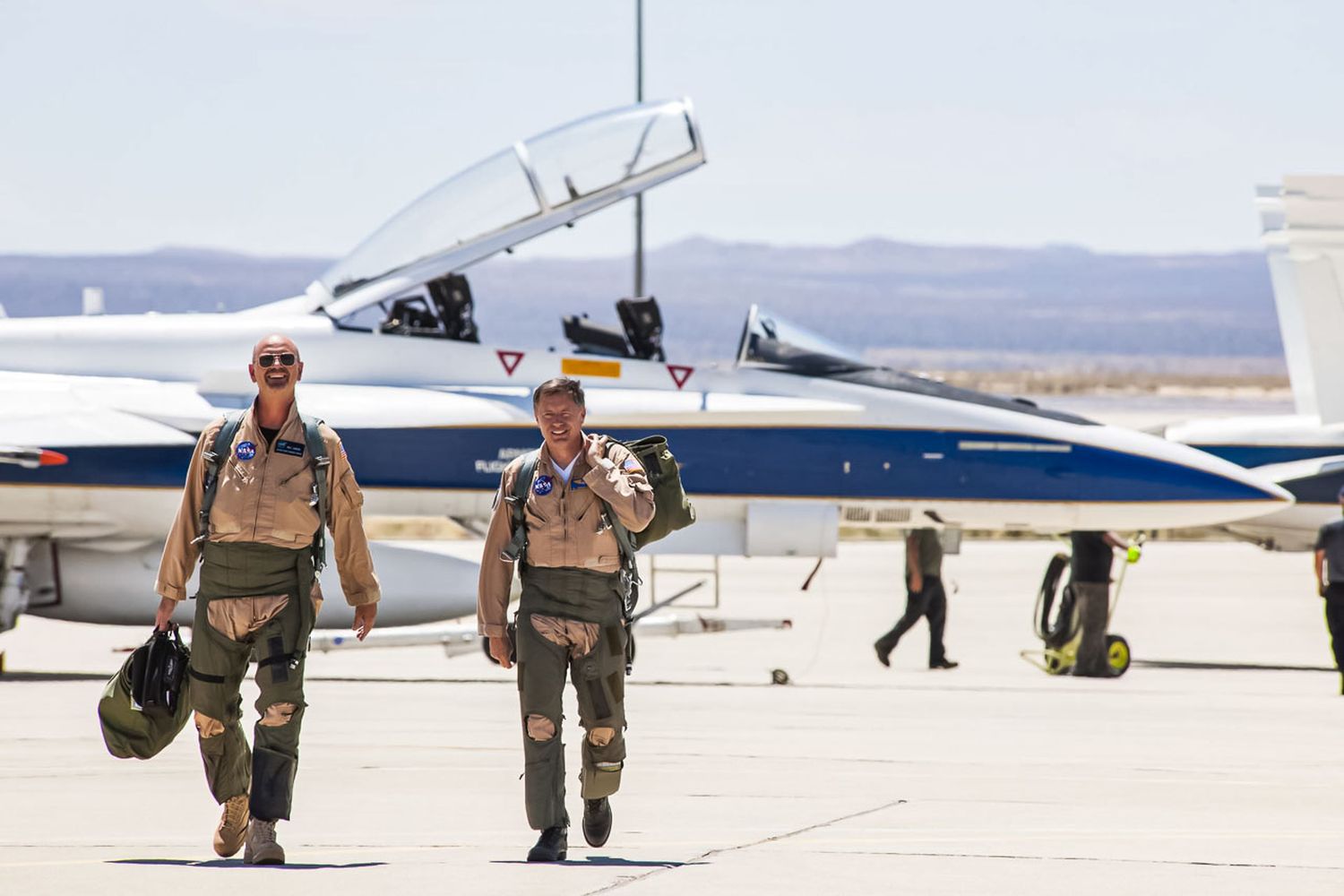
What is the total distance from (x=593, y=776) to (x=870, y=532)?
1298 inches

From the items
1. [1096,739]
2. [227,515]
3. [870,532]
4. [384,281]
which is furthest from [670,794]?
[870,532]

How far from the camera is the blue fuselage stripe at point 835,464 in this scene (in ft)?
44.6

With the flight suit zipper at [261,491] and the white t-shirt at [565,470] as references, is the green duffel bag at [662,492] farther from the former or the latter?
the flight suit zipper at [261,491]

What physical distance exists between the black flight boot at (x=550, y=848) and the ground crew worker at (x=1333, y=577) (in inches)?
338

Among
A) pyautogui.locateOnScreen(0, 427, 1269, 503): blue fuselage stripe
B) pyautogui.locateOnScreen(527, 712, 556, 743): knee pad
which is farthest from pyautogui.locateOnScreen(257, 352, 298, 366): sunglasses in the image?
pyautogui.locateOnScreen(0, 427, 1269, 503): blue fuselage stripe

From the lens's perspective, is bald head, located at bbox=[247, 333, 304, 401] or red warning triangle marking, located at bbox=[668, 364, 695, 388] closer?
bald head, located at bbox=[247, 333, 304, 401]

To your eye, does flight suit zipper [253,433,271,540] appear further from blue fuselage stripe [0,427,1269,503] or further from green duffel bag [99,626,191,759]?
blue fuselage stripe [0,427,1269,503]

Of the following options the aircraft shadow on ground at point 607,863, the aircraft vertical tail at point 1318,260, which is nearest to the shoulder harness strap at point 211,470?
the aircraft shadow on ground at point 607,863

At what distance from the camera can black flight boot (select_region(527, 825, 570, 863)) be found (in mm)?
5898

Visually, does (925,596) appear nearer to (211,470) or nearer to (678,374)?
(678,374)

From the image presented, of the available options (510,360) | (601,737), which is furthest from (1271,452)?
(601,737)

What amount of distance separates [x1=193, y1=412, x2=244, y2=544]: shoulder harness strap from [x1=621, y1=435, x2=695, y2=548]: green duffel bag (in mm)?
1341

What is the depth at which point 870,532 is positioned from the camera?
128 feet

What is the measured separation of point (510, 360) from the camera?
1397 centimetres
